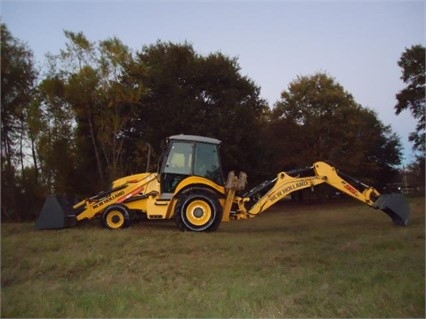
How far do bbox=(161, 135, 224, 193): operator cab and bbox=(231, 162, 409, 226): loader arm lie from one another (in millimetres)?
1197

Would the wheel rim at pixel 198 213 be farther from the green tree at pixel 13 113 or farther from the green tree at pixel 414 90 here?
the green tree at pixel 414 90

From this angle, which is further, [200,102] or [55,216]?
[200,102]

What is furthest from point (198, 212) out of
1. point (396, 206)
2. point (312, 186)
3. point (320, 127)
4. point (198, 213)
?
point (320, 127)

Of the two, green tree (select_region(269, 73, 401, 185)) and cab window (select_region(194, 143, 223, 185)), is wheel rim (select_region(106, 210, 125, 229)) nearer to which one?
cab window (select_region(194, 143, 223, 185))

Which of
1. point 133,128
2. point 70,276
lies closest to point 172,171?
point 70,276

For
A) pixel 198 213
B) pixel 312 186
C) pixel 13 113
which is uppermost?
pixel 13 113

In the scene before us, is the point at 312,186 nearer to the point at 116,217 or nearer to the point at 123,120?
the point at 116,217

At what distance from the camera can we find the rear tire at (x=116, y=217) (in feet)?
45.8

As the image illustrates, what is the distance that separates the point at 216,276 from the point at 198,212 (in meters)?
6.15

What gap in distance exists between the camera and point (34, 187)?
21125 millimetres

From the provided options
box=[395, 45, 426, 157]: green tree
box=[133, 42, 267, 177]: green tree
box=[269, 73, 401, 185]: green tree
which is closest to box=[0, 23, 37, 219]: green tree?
box=[133, 42, 267, 177]: green tree

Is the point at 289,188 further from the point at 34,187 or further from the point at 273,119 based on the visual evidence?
the point at 273,119

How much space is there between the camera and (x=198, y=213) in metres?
13.1

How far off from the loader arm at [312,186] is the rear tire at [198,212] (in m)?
1.08
